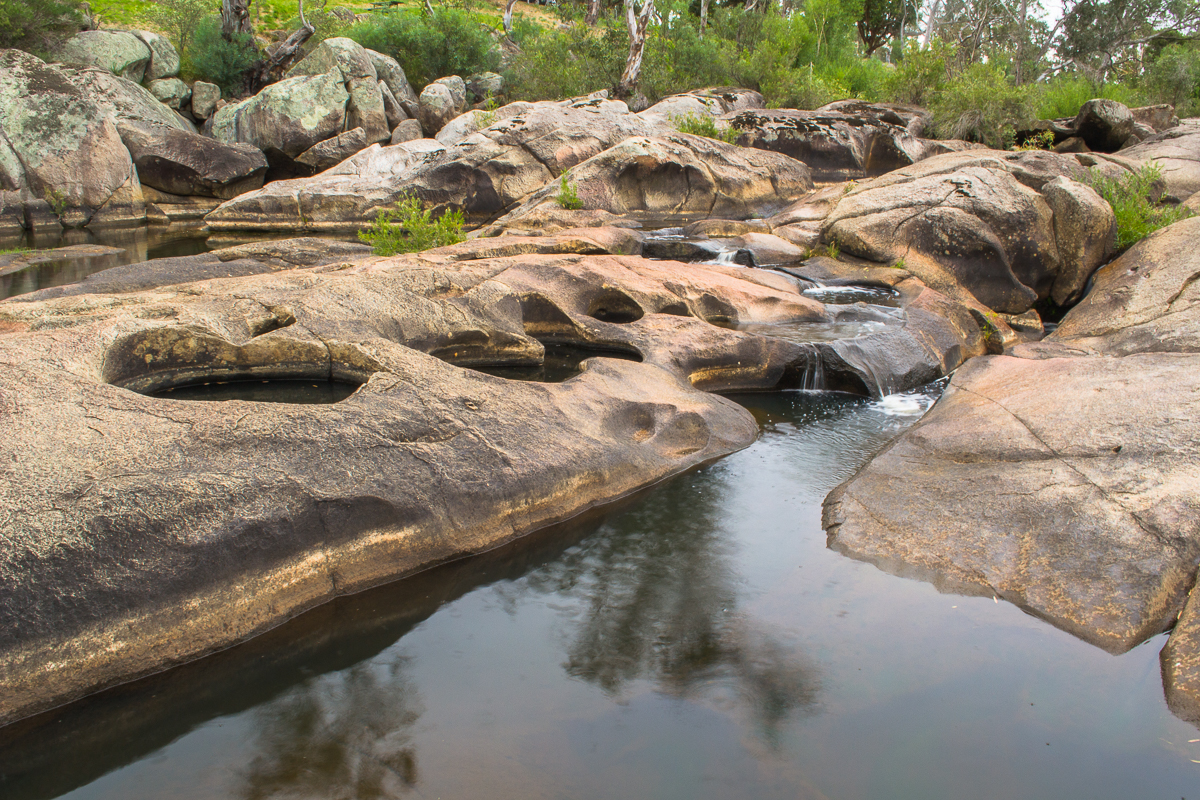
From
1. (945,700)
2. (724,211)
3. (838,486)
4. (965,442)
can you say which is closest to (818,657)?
(945,700)

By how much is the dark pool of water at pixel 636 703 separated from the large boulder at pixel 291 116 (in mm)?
25424

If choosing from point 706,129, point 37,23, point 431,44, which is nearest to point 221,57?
point 37,23

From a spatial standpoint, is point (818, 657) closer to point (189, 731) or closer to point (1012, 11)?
point (189, 731)

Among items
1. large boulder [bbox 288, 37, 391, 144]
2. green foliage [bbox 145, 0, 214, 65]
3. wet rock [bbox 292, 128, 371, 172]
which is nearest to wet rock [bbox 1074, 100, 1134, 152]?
wet rock [bbox 292, 128, 371, 172]

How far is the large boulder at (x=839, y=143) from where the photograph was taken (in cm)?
1927

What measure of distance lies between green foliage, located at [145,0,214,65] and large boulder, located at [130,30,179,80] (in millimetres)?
2449

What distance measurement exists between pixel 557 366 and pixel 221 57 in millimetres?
29872

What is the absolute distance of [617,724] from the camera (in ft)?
11.4

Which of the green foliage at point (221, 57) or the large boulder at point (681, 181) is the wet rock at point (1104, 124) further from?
the green foliage at point (221, 57)

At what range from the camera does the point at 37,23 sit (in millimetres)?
24969

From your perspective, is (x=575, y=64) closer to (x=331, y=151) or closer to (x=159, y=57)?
(x=331, y=151)

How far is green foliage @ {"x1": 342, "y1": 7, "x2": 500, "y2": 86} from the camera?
3291cm

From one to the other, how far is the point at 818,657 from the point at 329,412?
3.26m

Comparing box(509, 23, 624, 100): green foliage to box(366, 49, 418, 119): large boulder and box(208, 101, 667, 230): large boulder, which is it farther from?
box(208, 101, 667, 230): large boulder
